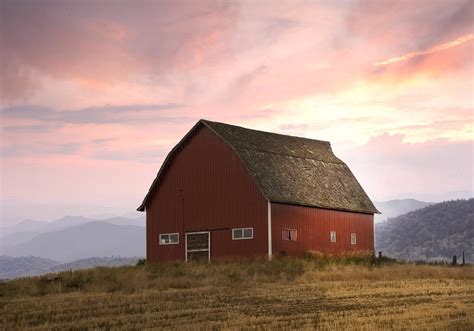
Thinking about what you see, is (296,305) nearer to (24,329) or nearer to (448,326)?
(448,326)

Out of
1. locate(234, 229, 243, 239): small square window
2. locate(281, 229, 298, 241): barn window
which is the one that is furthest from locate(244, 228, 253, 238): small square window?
locate(281, 229, 298, 241): barn window

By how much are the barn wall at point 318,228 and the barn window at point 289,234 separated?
Answer: 198 millimetres

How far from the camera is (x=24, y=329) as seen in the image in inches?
797

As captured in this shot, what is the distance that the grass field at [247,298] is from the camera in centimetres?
2105

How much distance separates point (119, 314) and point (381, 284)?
44.8 feet

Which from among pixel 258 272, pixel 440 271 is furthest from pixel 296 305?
pixel 440 271

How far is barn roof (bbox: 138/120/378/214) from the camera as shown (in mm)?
46031

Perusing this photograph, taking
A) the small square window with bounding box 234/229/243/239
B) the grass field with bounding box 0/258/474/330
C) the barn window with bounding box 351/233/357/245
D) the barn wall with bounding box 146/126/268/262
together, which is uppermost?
the barn wall with bounding box 146/126/268/262

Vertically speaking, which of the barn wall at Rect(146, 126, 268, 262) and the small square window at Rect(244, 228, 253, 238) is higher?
the barn wall at Rect(146, 126, 268, 262)

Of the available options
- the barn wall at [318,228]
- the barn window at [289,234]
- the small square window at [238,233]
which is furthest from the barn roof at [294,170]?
the small square window at [238,233]

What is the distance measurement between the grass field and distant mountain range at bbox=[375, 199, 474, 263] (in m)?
74.1

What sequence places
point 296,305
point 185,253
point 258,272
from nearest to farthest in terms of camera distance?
point 296,305 < point 258,272 < point 185,253

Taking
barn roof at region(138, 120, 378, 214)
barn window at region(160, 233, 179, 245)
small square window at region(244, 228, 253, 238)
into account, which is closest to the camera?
small square window at region(244, 228, 253, 238)

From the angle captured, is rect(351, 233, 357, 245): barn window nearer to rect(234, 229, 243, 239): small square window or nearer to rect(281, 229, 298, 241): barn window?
rect(281, 229, 298, 241): barn window
